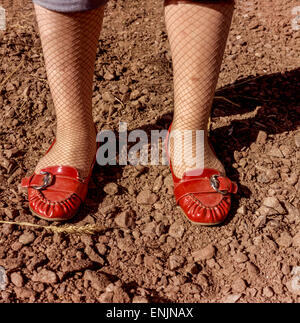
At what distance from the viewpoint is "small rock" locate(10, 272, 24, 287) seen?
1.14 meters

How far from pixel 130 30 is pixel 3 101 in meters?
0.98

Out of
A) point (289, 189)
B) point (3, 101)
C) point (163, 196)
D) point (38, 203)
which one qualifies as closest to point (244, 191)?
point (289, 189)

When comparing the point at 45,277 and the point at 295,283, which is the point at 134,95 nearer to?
the point at 45,277

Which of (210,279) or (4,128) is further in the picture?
(4,128)

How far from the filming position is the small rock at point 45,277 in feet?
3.78

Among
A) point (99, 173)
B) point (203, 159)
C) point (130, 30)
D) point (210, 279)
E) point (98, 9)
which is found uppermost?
point (98, 9)

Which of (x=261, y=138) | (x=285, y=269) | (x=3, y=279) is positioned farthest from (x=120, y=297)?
(x=261, y=138)

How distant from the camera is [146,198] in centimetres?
143

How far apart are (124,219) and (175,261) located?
0.27 metres

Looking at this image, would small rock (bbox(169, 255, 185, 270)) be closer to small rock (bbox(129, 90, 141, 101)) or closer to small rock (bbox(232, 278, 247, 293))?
small rock (bbox(232, 278, 247, 293))

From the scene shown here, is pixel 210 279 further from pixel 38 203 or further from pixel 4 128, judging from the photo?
pixel 4 128

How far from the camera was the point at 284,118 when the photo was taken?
5.71ft

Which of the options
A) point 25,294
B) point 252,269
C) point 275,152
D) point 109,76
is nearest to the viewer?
point 25,294

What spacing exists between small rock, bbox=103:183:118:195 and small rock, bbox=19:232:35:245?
35 centimetres
